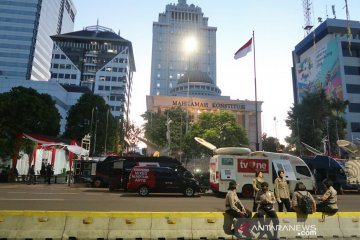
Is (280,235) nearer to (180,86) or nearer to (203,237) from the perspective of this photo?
(203,237)

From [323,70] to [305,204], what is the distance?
261ft

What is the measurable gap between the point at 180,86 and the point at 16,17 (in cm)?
7393

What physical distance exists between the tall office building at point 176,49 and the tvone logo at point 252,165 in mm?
153125

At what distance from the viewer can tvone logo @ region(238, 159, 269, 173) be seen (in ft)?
61.5

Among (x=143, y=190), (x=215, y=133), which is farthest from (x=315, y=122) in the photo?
(x=143, y=190)

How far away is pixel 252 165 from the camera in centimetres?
1884

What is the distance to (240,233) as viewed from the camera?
809 cm

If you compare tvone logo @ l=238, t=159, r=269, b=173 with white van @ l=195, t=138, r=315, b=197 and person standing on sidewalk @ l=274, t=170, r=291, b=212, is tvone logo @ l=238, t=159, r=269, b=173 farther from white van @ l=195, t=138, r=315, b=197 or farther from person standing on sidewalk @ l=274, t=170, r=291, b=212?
person standing on sidewalk @ l=274, t=170, r=291, b=212

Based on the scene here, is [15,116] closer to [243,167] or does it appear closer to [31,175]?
[31,175]

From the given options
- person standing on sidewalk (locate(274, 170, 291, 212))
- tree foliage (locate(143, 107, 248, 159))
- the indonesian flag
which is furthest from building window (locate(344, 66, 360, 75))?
person standing on sidewalk (locate(274, 170, 291, 212))

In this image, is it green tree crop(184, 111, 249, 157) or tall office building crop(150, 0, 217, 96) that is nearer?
green tree crop(184, 111, 249, 157)

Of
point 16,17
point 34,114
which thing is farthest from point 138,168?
point 16,17

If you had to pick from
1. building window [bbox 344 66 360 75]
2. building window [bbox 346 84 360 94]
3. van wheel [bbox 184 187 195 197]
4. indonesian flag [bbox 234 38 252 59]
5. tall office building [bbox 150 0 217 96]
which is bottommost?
van wheel [bbox 184 187 195 197]

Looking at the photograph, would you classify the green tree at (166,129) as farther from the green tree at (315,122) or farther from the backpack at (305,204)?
the backpack at (305,204)
